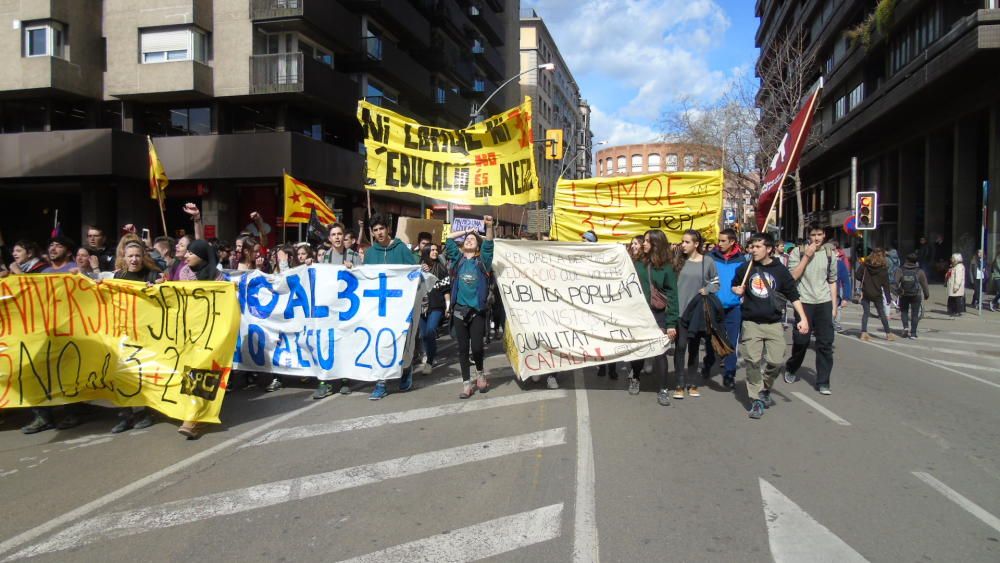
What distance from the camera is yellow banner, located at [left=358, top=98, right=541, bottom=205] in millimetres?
9445

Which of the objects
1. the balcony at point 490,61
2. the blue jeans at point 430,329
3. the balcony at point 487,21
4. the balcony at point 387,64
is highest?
the balcony at point 487,21

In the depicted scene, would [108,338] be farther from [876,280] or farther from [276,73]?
[276,73]

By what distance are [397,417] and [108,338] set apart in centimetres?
282

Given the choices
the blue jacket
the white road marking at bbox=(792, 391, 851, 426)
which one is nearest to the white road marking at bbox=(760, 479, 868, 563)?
the white road marking at bbox=(792, 391, 851, 426)

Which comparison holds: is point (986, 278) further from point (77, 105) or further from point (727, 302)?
point (77, 105)

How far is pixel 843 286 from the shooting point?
520 inches

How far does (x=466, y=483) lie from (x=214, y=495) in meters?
1.71

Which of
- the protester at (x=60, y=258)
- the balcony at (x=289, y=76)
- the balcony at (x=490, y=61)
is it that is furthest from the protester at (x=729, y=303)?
the balcony at (x=490, y=61)

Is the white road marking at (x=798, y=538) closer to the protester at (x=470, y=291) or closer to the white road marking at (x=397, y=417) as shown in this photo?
the white road marking at (x=397, y=417)

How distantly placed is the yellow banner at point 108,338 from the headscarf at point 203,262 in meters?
0.84

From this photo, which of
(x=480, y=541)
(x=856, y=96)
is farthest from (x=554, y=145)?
(x=480, y=541)

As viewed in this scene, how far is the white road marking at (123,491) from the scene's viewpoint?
3845 mm

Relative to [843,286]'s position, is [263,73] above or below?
above

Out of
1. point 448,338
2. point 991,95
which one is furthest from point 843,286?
point 991,95
